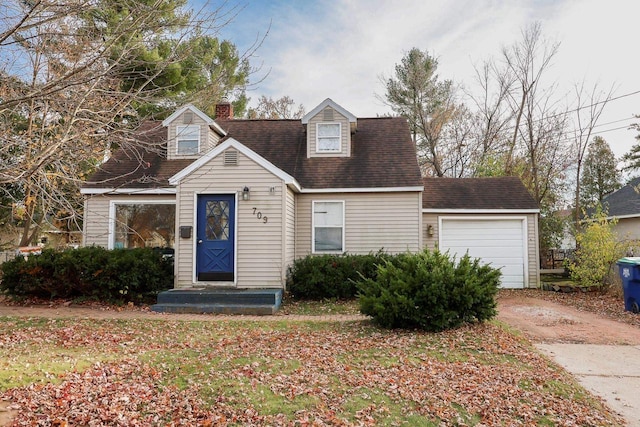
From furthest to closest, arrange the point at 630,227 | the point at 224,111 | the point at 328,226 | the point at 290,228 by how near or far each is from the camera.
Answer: the point at 630,227
the point at 224,111
the point at 328,226
the point at 290,228

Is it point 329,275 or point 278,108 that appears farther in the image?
point 278,108

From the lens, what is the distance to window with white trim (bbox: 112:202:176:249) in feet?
41.3

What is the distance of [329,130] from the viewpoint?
44.7ft

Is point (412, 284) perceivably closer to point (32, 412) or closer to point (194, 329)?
point (194, 329)

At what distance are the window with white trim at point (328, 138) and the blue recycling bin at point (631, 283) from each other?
805 cm

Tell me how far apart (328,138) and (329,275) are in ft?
15.6

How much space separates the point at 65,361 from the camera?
5406mm

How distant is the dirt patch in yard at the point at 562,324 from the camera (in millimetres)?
7602

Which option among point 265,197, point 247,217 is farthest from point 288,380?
point 265,197

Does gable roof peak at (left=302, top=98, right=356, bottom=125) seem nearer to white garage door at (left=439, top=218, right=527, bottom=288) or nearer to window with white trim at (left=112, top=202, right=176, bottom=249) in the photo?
white garage door at (left=439, top=218, right=527, bottom=288)

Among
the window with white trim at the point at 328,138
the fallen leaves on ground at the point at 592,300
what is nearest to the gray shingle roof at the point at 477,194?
the fallen leaves on ground at the point at 592,300

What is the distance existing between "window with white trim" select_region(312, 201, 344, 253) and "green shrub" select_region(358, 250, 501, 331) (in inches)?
185

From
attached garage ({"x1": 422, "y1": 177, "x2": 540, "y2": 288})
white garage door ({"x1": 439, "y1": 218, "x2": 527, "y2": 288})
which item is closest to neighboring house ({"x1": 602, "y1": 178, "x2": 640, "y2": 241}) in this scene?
attached garage ({"x1": 422, "y1": 177, "x2": 540, "y2": 288})

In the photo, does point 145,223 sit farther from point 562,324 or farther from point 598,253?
point 598,253
